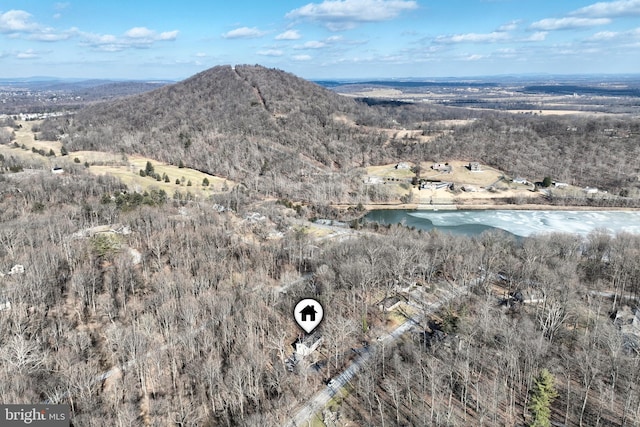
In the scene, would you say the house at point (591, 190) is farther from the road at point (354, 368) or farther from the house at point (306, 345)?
the house at point (306, 345)

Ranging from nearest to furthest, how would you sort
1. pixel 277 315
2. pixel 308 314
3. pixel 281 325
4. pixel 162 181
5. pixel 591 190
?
pixel 281 325 < pixel 277 315 < pixel 308 314 < pixel 162 181 < pixel 591 190

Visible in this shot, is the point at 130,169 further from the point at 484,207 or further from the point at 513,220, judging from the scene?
the point at 513,220

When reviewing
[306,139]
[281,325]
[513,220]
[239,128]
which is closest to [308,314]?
[281,325]

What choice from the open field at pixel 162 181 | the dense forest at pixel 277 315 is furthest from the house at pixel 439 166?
the open field at pixel 162 181

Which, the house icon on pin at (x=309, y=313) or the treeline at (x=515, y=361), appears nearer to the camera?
the treeline at (x=515, y=361)

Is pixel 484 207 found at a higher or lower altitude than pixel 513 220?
higher
